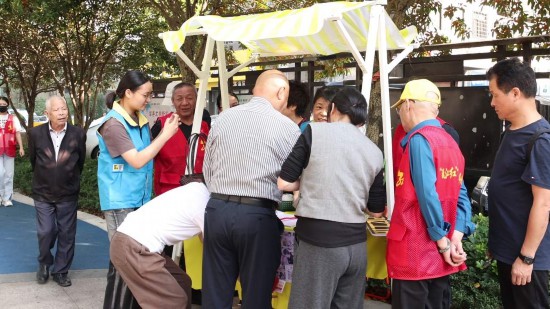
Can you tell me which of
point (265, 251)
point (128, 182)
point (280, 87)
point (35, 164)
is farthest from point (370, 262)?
point (35, 164)

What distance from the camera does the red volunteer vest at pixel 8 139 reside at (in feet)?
28.9

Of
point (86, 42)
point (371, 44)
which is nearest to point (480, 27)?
point (86, 42)

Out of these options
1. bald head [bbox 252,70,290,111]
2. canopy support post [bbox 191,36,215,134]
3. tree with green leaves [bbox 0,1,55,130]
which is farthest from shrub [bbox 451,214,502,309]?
tree with green leaves [bbox 0,1,55,130]

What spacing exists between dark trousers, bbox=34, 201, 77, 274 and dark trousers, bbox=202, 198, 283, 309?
8.02 ft

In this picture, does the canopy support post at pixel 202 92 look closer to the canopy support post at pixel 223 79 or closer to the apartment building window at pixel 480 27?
the canopy support post at pixel 223 79

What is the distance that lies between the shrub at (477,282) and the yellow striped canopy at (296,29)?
1.73 metres

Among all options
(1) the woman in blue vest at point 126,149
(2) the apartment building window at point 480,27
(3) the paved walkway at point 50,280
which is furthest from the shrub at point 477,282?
(2) the apartment building window at point 480,27

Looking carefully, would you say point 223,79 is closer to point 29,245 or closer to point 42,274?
A: point 42,274

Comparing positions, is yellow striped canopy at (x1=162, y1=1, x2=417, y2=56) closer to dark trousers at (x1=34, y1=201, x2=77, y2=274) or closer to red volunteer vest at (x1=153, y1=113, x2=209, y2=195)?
red volunteer vest at (x1=153, y1=113, x2=209, y2=195)

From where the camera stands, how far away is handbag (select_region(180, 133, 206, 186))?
368 centimetres

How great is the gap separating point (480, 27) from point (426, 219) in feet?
90.7

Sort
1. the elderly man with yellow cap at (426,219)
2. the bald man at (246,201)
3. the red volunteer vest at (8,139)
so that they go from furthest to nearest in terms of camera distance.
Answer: the red volunteer vest at (8,139), the bald man at (246,201), the elderly man with yellow cap at (426,219)

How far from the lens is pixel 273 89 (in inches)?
127

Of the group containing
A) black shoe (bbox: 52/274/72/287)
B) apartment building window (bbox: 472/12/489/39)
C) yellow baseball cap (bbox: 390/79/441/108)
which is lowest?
black shoe (bbox: 52/274/72/287)
